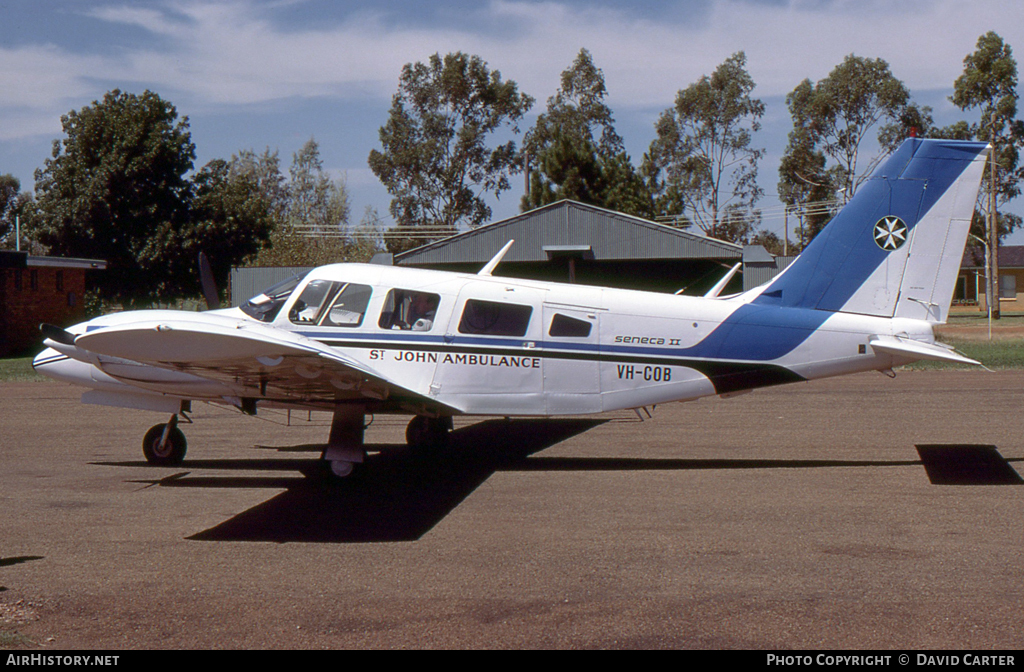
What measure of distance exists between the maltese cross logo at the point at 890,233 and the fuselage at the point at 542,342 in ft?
2.73

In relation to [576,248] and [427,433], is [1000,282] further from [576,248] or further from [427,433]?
[427,433]

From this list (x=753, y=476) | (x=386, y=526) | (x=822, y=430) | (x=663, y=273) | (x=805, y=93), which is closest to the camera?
(x=386, y=526)

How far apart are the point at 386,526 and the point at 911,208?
6.46 metres

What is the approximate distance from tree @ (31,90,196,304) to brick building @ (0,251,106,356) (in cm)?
190

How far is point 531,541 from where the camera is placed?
22.4ft

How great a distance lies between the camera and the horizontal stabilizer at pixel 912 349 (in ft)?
28.5

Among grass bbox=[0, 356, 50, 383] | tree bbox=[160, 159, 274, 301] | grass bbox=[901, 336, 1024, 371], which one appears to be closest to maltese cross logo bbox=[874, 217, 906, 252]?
grass bbox=[901, 336, 1024, 371]

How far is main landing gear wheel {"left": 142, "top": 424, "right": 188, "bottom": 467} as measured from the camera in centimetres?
1012

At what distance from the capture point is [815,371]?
9375 mm

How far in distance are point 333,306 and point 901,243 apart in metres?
6.14

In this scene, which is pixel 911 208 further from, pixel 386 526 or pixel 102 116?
pixel 102 116

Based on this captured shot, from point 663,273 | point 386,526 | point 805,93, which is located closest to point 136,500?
point 386,526

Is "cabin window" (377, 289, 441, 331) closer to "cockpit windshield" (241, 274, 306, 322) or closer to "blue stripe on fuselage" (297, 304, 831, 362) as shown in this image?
"blue stripe on fuselage" (297, 304, 831, 362)

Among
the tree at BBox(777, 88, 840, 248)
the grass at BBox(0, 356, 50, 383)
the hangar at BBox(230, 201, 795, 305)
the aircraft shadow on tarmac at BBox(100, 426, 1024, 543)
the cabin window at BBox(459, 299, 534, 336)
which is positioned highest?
the tree at BBox(777, 88, 840, 248)
